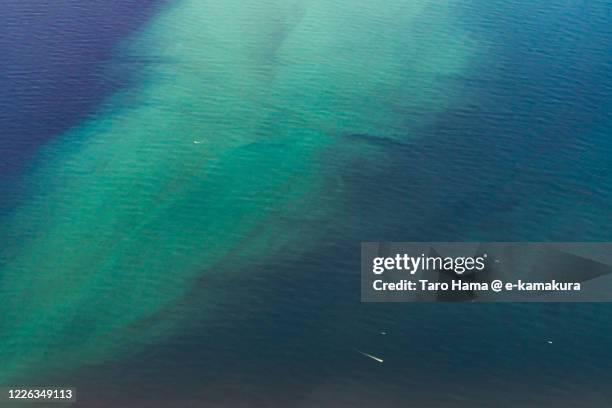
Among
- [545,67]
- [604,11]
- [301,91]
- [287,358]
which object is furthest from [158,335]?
[604,11]

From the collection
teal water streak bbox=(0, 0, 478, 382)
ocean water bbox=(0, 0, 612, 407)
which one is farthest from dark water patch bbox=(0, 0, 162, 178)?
teal water streak bbox=(0, 0, 478, 382)

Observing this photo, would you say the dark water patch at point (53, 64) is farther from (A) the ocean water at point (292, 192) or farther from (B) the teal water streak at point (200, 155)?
(B) the teal water streak at point (200, 155)

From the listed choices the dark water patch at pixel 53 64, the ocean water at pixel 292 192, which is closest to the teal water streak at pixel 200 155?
the ocean water at pixel 292 192

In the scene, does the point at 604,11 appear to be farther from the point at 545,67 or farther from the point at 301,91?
the point at 301,91

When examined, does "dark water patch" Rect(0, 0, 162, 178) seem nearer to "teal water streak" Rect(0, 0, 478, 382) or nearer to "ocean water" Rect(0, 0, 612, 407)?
"ocean water" Rect(0, 0, 612, 407)

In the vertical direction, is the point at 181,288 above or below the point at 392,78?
below

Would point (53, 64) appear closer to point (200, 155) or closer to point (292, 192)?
point (200, 155)
